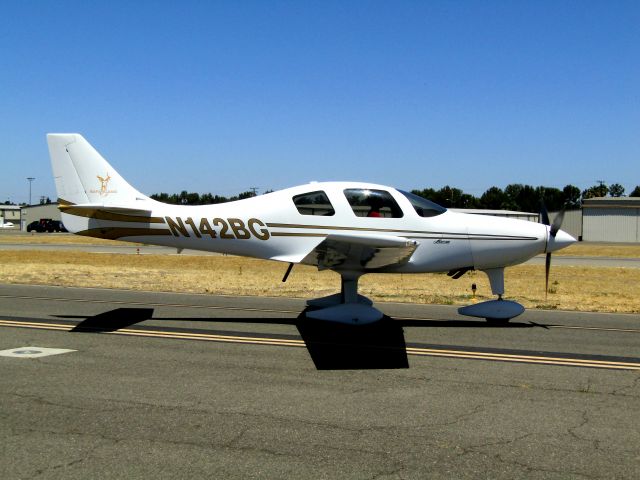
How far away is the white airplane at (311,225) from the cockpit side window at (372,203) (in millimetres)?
19

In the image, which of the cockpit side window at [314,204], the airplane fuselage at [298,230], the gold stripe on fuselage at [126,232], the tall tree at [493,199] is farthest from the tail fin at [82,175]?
the tall tree at [493,199]

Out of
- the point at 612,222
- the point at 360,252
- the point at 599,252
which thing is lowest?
the point at 599,252

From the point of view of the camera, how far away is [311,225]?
11719mm

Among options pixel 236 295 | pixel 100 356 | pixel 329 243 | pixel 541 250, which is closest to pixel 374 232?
pixel 329 243

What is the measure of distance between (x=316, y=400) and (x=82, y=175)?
791 centimetres

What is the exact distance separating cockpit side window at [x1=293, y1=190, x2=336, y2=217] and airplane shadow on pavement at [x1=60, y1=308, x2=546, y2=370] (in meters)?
2.14

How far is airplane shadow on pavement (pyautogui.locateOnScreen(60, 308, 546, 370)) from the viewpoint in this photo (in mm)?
8586

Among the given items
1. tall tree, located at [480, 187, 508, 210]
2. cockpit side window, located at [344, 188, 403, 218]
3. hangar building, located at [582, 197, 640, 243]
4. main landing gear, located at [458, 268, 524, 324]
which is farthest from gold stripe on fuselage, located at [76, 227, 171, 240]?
tall tree, located at [480, 187, 508, 210]

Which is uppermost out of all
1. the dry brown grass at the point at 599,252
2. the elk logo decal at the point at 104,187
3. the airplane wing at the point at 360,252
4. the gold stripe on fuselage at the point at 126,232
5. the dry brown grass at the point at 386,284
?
the elk logo decal at the point at 104,187

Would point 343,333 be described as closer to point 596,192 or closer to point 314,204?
point 314,204

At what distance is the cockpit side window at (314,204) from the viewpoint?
1166 centimetres

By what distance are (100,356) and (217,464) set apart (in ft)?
14.7

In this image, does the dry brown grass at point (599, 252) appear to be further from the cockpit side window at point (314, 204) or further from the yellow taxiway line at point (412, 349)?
the yellow taxiway line at point (412, 349)

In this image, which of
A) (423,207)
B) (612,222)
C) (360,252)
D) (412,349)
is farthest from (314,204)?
(612,222)
